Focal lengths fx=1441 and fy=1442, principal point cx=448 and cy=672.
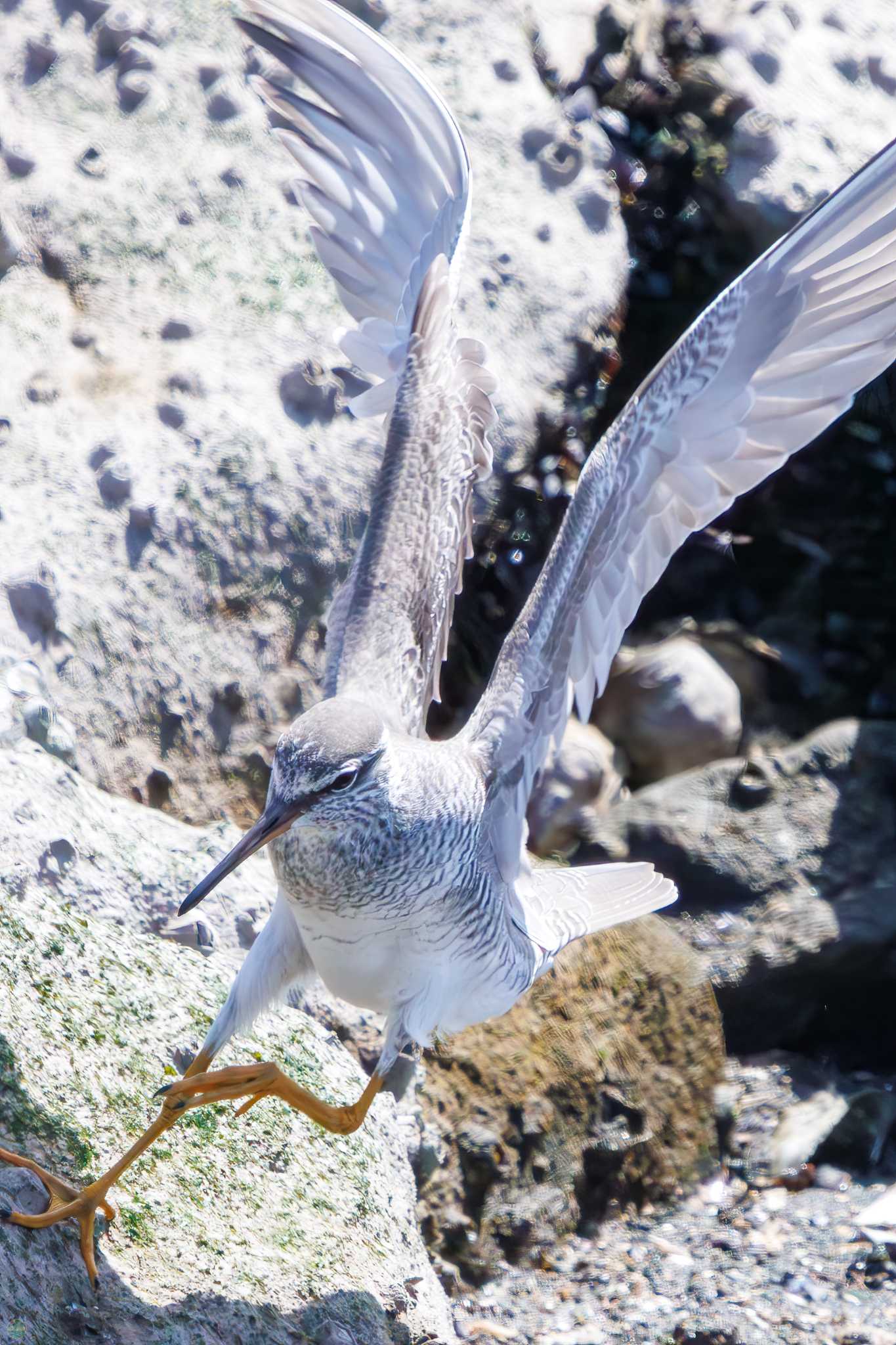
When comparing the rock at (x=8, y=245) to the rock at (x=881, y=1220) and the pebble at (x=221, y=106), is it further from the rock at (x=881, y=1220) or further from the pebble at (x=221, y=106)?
the rock at (x=881, y=1220)

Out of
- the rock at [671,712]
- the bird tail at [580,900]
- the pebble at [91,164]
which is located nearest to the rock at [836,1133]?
the bird tail at [580,900]

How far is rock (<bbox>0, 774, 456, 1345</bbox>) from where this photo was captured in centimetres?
270

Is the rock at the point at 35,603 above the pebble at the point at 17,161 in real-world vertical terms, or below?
below

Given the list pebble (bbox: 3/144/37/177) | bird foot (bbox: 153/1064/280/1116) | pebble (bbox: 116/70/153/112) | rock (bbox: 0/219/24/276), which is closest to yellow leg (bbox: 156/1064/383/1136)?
bird foot (bbox: 153/1064/280/1116)

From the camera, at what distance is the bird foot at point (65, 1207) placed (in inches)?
104

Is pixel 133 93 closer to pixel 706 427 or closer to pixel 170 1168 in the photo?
pixel 706 427

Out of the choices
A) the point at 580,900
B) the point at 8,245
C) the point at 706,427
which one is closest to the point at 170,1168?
the point at 580,900

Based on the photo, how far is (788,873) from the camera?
495 centimetres

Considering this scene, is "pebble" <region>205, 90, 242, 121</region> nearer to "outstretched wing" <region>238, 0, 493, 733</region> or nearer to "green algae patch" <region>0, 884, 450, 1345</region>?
"outstretched wing" <region>238, 0, 493, 733</region>

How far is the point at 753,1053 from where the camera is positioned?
487 cm

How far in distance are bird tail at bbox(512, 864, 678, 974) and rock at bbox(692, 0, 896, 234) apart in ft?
9.68

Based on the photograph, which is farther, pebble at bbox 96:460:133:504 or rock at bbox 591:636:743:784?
rock at bbox 591:636:743:784

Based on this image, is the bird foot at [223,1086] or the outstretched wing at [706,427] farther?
the outstretched wing at [706,427]

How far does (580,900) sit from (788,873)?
4.41 feet
